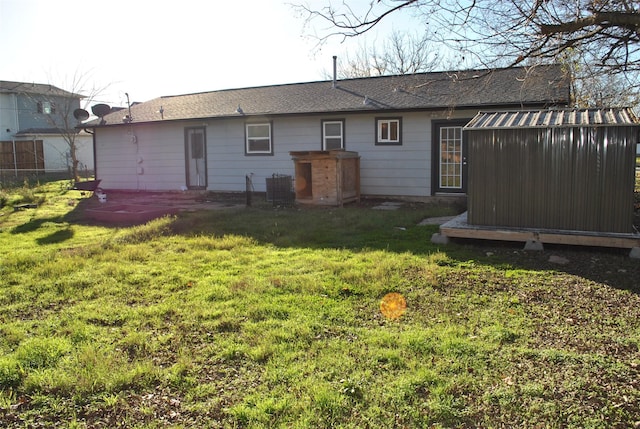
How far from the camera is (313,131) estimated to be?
46.6ft

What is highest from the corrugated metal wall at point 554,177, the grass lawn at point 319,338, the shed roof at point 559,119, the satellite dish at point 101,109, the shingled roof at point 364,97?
the satellite dish at point 101,109

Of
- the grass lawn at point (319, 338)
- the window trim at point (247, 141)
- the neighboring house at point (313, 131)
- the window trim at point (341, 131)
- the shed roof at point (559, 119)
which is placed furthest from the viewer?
the window trim at point (247, 141)

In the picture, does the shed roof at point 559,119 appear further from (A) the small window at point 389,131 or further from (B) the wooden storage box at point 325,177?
(A) the small window at point 389,131

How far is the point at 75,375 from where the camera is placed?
3305mm

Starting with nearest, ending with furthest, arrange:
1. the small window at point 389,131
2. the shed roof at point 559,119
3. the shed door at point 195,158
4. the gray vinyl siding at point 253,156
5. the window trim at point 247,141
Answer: the shed roof at point 559,119 < the gray vinyl siding at point 253,156 < the small window at point 389,131 < the window trim at point 247,141 < the shed door at point 195,158

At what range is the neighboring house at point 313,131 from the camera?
12477 millimetres

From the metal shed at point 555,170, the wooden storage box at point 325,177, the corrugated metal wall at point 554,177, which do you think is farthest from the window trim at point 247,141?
the corrugated metal wall at point 554,177

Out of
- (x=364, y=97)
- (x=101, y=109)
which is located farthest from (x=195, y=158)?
(x=101, y=109)

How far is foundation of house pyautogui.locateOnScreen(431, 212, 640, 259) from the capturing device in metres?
6.17

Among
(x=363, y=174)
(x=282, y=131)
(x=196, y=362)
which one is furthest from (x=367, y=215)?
(x=196, y=362)

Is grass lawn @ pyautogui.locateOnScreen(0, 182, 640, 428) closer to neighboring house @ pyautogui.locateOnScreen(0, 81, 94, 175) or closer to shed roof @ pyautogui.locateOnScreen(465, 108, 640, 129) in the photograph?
shed roof @ pyautogui.locateOnScreen(465, 108, 640, 129)

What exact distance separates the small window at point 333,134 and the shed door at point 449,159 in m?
2.69

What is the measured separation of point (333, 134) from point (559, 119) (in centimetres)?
784

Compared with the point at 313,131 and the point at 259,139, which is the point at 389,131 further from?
the point at 259,139
